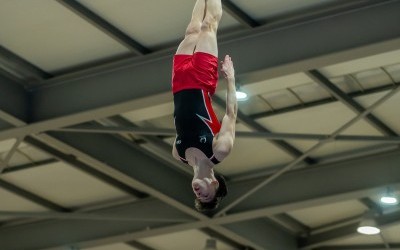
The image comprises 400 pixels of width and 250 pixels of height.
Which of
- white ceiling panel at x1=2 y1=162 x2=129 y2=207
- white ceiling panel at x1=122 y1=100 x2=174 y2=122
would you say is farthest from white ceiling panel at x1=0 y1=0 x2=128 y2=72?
white ceiling panel at x1=2 y1=162 x2=129 y2=207

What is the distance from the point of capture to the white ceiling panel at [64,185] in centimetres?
2125

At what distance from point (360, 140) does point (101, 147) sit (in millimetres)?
4084

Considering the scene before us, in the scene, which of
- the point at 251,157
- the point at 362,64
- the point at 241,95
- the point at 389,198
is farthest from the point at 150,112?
the point at 389,198

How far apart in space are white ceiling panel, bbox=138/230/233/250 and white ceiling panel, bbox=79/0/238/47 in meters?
6.73

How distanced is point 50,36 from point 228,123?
206 inches

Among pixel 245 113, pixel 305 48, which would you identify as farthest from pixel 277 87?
pixel 305 48

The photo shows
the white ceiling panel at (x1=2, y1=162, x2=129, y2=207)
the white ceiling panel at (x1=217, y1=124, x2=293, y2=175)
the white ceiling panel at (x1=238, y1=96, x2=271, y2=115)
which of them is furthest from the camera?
the white ceiling panel at (x1=2, y1=162, x2=129, y2=207)

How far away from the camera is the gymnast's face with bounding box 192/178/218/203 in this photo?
504 inches

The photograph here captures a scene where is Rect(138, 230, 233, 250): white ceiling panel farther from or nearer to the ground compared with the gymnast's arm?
farther from the ground

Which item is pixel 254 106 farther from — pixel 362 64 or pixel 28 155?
pixel 28 155

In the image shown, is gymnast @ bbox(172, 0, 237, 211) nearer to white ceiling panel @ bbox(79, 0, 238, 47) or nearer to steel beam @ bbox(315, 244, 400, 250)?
white ceiling panel @ bbox(79, 0, 238, 47)

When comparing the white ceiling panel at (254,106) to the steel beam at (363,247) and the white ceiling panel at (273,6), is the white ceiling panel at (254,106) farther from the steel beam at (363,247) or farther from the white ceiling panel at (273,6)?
the steel beam at (363,247)

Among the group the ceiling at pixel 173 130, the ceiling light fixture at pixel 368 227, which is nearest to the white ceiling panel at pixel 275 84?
the ceiling at pixel 173 130

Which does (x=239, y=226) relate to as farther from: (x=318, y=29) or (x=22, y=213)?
(x=318, y=29)
